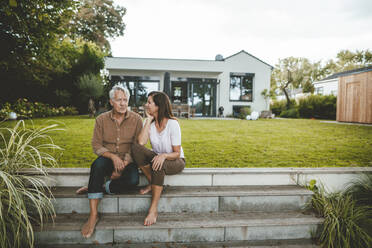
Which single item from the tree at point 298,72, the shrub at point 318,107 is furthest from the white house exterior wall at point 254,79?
the tree at point 298,72

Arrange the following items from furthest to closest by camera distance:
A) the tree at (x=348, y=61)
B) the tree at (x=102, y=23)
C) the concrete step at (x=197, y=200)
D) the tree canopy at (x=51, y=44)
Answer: the tree at (x=348, y=61) → the tree at (x=102, y=23) → the tree canopy at (x=51, y=44) → the concrete step at (x=197, y=200)

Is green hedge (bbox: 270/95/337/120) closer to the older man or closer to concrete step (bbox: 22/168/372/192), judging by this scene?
concrete step (bbox: 22/168/372/192)

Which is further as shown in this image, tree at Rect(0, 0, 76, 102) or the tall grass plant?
tree at Rect(0, 0, 76, 102)

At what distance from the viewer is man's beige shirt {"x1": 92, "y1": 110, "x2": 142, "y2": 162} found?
2.23m

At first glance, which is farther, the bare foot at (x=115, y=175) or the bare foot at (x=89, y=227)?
the bare foot at (x=115, y=175)

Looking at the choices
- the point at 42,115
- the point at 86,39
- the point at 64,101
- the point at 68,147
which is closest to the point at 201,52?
the point at 86,39

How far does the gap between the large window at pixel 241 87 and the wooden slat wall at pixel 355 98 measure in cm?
657

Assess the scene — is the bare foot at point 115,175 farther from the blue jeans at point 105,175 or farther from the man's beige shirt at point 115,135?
the man's beige shirt at point 115,135

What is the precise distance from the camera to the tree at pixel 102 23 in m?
16.8

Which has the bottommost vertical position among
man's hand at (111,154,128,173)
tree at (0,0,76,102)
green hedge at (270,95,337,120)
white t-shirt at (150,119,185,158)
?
man's hand at (111,154,128,173)

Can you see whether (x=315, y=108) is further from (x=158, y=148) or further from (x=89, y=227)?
(x=89, y=227)

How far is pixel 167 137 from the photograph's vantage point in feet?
7.38

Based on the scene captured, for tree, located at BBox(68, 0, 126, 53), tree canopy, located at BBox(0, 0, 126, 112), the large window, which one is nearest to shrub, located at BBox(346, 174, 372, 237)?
tree canopy, located at BBox(0, 0, 126, 112)

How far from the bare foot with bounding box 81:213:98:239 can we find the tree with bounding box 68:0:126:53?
706 inches
